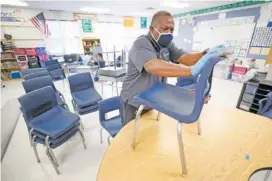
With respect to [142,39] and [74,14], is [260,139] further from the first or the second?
[74,14]

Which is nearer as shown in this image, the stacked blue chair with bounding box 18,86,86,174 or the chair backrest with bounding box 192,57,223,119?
the chair backrest with bounding box 192,57,223,119

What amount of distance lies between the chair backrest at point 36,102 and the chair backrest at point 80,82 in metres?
0.55

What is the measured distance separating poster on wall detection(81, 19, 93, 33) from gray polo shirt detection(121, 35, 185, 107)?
7164mm

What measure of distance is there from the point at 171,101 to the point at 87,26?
775 cm

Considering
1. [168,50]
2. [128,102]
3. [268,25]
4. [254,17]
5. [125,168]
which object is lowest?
[125,168]

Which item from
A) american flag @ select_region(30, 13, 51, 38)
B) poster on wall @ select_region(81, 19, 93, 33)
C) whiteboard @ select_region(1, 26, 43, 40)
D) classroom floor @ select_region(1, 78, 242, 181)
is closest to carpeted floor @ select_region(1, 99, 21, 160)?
classroom floor @ select_region(1, 78, 242, 181)

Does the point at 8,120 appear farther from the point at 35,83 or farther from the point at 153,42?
the point at 153,42

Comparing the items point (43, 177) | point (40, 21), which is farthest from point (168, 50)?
point (40, 21)

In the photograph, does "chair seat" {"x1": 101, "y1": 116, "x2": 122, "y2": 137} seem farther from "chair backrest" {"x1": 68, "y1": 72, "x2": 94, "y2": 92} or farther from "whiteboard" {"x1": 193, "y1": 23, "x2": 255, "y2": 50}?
"whiteboard" {"x1": 193, "y1": 23, "x2": 255, "y2": 50}

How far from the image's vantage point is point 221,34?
565cm

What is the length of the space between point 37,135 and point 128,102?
1274mm

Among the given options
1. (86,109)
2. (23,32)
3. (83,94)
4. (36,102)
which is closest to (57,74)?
(83,94)

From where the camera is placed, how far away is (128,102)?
1209 mm

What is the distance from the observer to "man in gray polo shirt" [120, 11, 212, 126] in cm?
69
